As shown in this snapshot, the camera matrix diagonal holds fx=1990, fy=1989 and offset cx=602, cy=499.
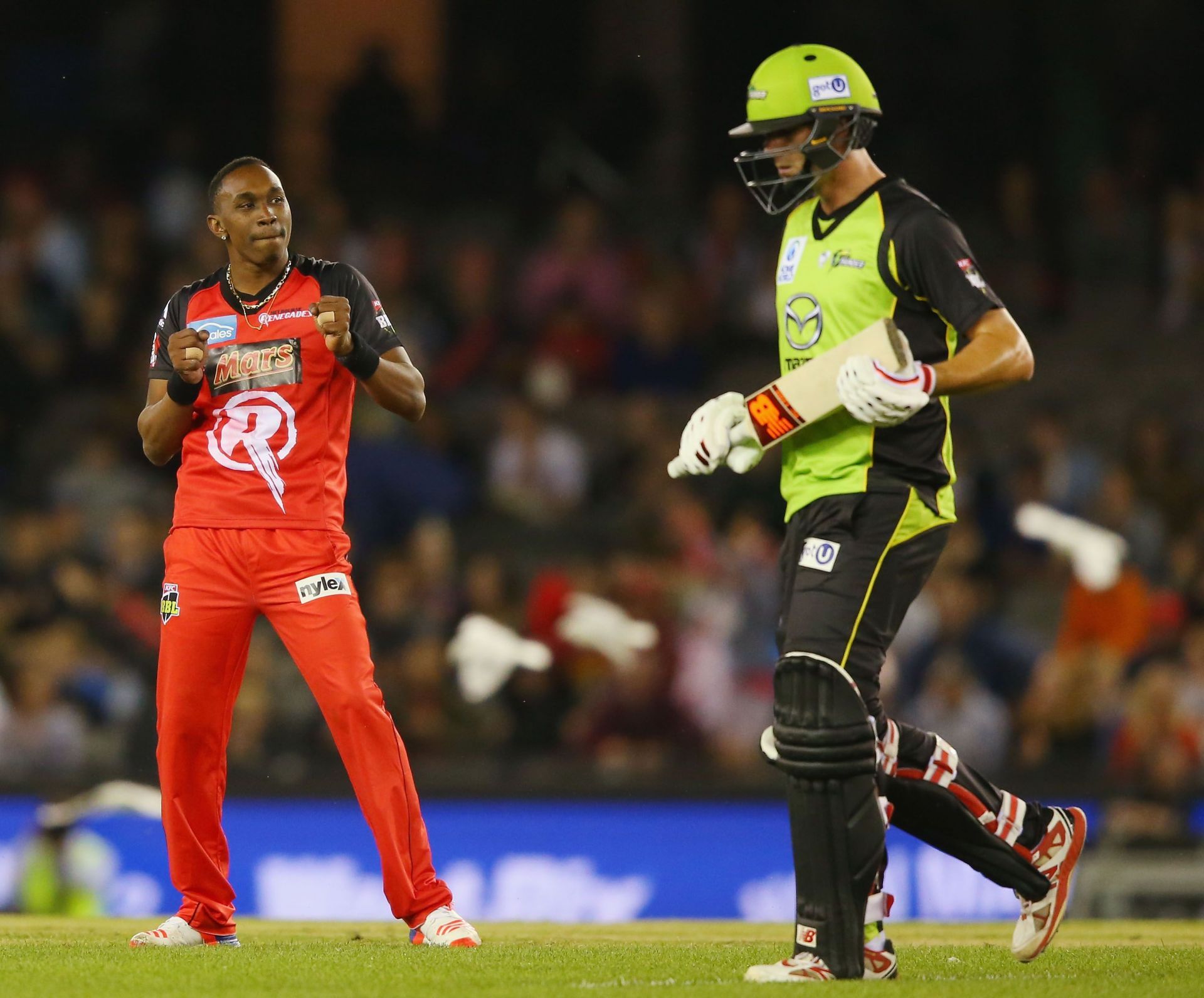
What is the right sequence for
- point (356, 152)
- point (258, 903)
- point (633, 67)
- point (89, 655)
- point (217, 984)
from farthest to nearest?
1. point (633, 67)
2. point (356, 152)
3. point (89, 655)
4. point (258, 903)
5. point (217, 984)

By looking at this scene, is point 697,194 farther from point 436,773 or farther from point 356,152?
point 436,773

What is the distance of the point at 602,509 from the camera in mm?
12391

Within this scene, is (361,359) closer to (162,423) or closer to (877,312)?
(162,423)

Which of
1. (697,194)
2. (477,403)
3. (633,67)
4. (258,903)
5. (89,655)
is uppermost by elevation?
(633,67)

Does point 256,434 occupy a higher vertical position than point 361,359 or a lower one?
lower

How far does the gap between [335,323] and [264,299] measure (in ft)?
1.26

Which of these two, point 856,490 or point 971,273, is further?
point 856,490

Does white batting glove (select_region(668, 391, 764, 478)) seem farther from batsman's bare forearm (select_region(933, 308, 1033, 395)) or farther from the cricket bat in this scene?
batsman's bare forearm (select_region(933, 308, 1033, 395))

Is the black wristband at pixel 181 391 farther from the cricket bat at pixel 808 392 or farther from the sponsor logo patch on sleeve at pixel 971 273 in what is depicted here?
the sponsor logo patch on sleeve at pixel 971 273

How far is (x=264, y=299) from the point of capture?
5637mm

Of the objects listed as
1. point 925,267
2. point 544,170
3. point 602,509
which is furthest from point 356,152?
point 925,267

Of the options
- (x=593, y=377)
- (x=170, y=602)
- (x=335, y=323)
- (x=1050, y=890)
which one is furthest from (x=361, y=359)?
(x=593, y=377)

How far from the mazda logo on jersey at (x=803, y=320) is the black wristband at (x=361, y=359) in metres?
1.14

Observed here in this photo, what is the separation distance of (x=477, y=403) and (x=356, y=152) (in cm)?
236
